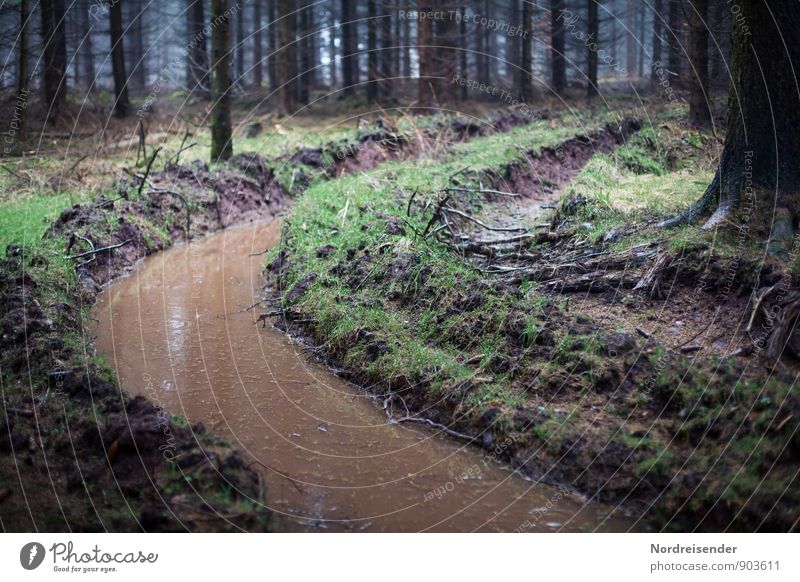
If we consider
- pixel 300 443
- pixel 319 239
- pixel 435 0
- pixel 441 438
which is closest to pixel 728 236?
pixel 441 438

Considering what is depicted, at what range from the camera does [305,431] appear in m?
6.59

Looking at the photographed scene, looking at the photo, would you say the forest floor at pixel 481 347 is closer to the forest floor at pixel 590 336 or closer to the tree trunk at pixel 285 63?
the forest floor at pixel 590 336

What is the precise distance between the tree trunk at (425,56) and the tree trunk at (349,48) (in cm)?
888

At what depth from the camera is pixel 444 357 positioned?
712 cm

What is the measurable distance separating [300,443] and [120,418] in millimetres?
1496

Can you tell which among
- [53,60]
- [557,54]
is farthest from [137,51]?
[557,54]

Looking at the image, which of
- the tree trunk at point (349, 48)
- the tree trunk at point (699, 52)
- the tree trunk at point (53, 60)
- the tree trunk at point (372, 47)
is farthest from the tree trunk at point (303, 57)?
the tree trunk at point (699, 52)

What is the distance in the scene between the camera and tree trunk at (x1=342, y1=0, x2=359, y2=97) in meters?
32.0

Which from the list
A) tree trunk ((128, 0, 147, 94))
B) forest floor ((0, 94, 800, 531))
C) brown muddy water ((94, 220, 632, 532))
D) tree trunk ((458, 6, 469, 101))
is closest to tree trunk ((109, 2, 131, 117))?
tree trunk ((128, 0, 147, 94))

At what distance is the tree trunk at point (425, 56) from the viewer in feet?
68.1

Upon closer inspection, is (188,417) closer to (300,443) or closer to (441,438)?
(300,443)

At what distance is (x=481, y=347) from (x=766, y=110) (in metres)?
3.84

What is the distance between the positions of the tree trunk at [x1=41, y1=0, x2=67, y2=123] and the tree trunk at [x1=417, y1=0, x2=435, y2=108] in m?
9.37

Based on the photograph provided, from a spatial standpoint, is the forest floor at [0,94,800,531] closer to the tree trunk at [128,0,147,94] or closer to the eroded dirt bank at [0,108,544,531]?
the eroded dirt bank at [0,108,544,531]
